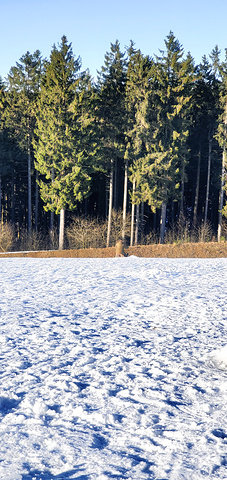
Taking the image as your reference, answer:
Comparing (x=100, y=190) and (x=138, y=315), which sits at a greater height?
(x=100, y=190)

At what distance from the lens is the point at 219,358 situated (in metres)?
3.84

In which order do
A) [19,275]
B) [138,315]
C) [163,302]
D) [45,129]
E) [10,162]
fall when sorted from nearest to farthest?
[138,315] → [163,302] → [19,275] → [45,129] → [10,162]

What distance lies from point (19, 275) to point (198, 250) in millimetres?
11194

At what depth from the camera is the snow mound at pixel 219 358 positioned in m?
3.73

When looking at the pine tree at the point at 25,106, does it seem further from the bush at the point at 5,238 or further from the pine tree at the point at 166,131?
the pine tree at the point at 166,131

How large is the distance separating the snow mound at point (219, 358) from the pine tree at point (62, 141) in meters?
21.2

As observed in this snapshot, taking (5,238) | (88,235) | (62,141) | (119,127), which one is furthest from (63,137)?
(5,238)

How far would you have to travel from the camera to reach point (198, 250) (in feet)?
62.1

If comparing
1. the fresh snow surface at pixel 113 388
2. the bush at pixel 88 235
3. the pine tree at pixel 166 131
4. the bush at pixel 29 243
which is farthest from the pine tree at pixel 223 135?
the fresh snow surface at pixel 113 388

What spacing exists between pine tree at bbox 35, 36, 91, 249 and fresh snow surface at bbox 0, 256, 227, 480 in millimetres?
18572

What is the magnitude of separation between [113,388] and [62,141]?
23336mm

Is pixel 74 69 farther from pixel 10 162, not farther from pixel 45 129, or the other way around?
pixel 10 162

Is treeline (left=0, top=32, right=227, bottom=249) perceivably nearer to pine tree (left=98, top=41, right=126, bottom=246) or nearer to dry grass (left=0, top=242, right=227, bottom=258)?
pine tree (left=98, top=41, right=126, bottom=246)

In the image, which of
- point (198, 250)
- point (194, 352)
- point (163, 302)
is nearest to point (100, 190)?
point (198, 250)
